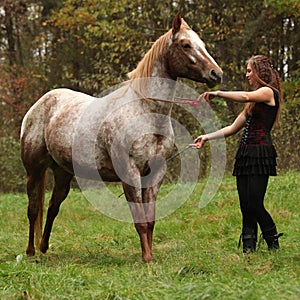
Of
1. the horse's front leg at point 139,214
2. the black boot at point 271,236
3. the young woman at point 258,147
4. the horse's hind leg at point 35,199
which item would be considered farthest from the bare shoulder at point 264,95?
the horse's hind leg at point 35,199

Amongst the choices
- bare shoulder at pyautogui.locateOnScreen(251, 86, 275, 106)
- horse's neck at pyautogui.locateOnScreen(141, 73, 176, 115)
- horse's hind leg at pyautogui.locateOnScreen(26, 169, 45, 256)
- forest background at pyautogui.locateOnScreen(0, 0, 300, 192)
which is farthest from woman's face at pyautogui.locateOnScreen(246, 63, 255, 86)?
forest background at pyautogui.locateOnScreen(0, 0, 300, 192)

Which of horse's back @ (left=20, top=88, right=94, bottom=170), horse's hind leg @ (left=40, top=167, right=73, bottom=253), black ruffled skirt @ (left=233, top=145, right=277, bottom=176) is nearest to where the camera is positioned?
black ruffled skirt @ (left=233, top=145, right=277, bottom=176)

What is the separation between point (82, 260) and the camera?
19.1 ft

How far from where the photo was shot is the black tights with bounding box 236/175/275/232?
5.33 metres

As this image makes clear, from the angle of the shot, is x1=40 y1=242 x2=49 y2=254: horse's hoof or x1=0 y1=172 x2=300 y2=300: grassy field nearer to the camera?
x1=0 y1=172 x2=300 y2=300: grassy field

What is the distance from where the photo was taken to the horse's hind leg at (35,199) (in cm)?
665

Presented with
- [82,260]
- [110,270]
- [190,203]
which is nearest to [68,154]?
[82,260]

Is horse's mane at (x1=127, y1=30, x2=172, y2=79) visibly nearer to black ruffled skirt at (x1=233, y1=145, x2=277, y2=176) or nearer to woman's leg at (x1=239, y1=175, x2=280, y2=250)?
black ruffled skirt at (x1=233, y1=145, x2=277, y2=176)

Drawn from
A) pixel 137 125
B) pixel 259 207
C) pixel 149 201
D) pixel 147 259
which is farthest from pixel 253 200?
pixel 137 125

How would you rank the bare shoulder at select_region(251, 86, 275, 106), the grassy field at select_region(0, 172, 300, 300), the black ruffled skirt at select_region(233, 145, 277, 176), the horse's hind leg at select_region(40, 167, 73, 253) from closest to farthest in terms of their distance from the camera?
the grassy field at select_region(0, 172, 300, 300) → the bare shoulder at select_region(251, 86, 275, 106) → the black ruffled skirt at select_region(233, 145, 277, 176) → the horse's hind leg at select_region(40, 167, 73, 253)

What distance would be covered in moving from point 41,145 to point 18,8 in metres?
Answer: 14.8

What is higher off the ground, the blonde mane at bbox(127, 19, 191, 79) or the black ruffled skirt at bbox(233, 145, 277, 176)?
the blonde mane at bbox(127, 19, 191, 79)

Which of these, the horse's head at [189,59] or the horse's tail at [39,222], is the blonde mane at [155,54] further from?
the horse's tail at [39,222]

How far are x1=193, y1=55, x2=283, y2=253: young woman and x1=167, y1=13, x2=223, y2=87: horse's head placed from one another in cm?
21
